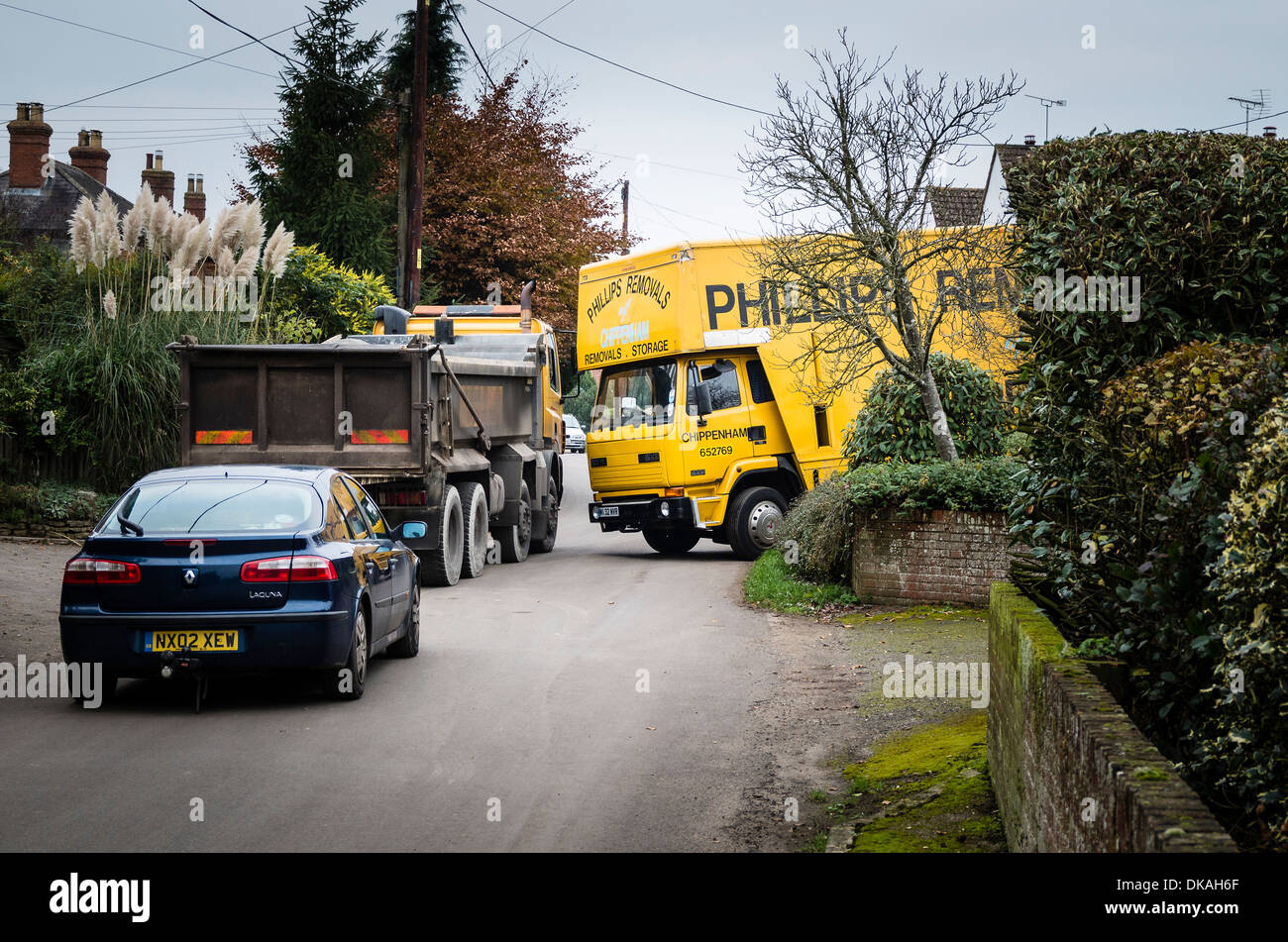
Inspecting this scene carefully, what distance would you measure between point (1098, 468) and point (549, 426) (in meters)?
16.6

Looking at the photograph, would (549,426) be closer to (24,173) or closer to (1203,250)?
(1203,250)

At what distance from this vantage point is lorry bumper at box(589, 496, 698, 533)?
18.2 m

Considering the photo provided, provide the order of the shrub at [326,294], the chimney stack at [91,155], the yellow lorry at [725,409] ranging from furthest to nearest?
the chimney stack at [91,155] < the shrub at [326,294] < the yellow lorry at [725,409]

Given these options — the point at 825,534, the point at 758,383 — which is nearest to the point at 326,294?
the point at 758,383

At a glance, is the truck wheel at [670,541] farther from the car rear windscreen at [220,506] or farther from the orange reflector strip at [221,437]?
the car rear windscreen at [220,506]

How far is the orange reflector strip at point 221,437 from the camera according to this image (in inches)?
567

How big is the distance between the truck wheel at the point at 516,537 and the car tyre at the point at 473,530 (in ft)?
6.39

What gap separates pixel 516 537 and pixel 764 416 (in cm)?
393

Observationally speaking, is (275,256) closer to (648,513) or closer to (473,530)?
(473,530)

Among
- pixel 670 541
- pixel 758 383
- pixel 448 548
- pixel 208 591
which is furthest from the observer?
pixel 670 541

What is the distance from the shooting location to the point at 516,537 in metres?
18.7

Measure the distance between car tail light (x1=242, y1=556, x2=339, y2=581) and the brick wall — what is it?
6.31m

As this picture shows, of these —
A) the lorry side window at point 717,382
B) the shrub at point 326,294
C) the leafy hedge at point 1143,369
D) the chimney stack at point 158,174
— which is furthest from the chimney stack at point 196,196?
the leafy hedge at point 1143,369

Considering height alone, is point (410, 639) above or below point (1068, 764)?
below
